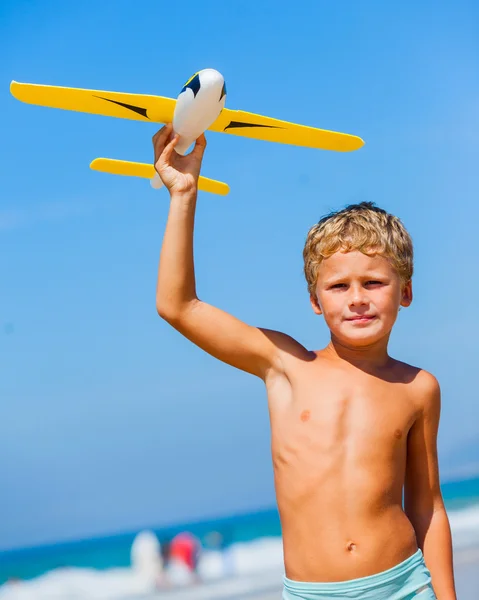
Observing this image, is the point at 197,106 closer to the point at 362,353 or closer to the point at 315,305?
the point at 315,305

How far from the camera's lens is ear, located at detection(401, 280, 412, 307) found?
3285 mm

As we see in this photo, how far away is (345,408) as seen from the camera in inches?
121

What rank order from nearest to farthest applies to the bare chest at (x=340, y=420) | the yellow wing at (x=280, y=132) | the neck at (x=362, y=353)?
the bare chest at (x=340, y=420), the neck at (x=362, y=353), the yellow wing at (x=280, y=132)

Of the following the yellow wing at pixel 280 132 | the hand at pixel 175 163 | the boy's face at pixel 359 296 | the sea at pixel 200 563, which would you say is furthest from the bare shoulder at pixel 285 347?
the sea at pixel 200 563

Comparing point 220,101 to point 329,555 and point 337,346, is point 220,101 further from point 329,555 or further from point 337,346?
point 329,555

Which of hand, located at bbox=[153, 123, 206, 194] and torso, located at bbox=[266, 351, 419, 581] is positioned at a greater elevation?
hand, located at bbox=[153, 123, 206, 194]

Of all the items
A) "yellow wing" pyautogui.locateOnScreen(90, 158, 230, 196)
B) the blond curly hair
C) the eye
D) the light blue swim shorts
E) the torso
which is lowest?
the light blue swim shorts

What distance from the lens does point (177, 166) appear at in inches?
122

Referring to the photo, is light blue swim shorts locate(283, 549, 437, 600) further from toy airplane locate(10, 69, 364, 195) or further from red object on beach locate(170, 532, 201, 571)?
red object on beach locate(170, 532, 201, 571)

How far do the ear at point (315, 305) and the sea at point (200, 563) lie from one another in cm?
960

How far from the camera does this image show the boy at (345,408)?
295 cm

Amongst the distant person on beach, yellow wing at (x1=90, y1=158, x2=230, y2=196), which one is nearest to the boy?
yellow wing at (x1=90, y1=158, x2=230, y2=196)

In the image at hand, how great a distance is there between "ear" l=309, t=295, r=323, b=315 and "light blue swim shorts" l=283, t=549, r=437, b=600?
889mm

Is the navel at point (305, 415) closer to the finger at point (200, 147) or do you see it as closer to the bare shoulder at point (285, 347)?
the bare shoulder at point (285, 347)
